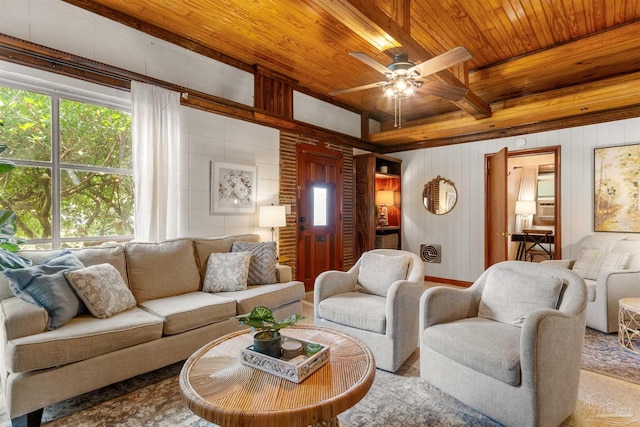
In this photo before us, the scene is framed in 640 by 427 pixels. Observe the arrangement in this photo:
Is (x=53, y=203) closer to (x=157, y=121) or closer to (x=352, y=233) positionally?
(x=157, y=121)

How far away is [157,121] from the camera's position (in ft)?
10.7

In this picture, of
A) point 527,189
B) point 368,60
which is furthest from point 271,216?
point 527,189

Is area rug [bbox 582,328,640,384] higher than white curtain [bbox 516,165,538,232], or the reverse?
white curtain [bbox 516,165,538,232]

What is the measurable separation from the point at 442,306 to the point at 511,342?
461 mm

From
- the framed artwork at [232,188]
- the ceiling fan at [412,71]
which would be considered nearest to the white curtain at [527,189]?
the ceiling fan at [412,71]

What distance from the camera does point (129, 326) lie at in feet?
7.18

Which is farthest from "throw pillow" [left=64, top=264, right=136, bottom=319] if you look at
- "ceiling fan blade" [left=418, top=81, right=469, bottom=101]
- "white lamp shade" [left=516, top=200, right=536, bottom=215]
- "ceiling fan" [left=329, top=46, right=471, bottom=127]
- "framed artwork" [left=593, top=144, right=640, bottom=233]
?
"white lamp shade" [left=516, top=200, right=536, bottom=215]

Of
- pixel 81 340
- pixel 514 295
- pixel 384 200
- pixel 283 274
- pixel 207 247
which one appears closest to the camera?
pixel 81 340

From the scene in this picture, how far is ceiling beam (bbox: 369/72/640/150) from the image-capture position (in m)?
3.71

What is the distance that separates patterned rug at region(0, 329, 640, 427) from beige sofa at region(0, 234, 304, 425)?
15cm

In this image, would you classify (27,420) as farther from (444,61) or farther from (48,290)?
(444,61)

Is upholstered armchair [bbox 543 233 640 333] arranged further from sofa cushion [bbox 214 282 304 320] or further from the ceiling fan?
sofa cushion [bbox 214 282 304 320]

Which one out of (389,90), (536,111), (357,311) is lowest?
(357,311)

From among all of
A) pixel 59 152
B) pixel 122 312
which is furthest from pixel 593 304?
pixel 59 152
